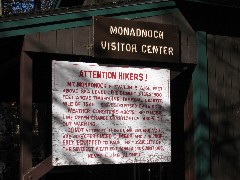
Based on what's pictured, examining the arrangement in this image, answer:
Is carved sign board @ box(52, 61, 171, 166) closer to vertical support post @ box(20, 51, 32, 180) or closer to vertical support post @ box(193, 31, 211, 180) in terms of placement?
vertical support post @ box(20, 51, 32, 180)

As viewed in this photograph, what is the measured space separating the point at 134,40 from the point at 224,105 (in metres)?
1.92

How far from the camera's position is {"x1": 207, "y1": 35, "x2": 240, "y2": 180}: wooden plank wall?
6.42 metres

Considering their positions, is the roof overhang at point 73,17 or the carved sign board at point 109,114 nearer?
the roof overhang at point 73,17

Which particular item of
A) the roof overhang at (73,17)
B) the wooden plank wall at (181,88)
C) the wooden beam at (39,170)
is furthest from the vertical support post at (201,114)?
the wooden beam at (39,170)

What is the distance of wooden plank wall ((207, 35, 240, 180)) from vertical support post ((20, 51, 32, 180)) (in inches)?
112

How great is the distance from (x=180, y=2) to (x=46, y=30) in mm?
2221

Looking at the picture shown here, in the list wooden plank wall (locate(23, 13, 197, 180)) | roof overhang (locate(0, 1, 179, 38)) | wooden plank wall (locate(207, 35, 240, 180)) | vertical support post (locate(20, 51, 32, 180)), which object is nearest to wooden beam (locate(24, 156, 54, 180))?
vertical support post (locate(20, 51, 32, 180))

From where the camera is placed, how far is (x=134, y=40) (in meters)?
5.81

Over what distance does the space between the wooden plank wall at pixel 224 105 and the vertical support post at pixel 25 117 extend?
2842mm

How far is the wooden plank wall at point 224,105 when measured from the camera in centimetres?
642

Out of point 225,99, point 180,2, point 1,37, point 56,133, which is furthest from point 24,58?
point 225,99

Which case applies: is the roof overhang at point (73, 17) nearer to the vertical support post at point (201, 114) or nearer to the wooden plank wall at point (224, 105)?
the vertical support post at point (201, 114)

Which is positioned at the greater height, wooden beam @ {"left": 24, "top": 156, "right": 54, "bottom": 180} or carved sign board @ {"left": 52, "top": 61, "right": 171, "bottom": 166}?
carved sign board @ {"left": 52, "top": 61, "right": 171, "bottom": 166}

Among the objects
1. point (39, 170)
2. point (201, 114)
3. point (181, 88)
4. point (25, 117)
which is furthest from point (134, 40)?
point (39, 170)
